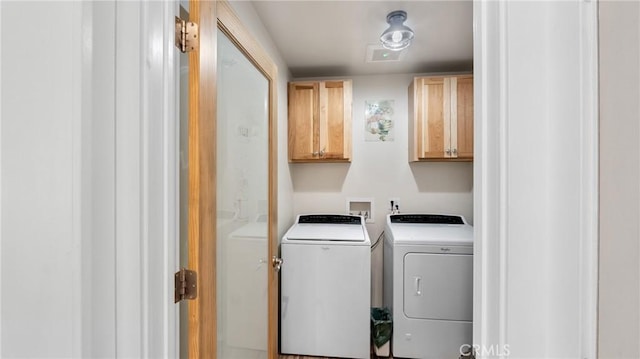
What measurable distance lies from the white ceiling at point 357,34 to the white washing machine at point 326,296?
1.51m

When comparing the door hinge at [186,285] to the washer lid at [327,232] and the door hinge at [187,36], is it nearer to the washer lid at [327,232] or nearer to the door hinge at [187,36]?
the door hinge at [187,36]

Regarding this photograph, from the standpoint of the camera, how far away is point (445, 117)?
2.52 metres

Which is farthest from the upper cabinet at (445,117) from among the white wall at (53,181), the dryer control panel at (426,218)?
the white wall at (53,181)

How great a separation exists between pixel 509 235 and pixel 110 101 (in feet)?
2.66

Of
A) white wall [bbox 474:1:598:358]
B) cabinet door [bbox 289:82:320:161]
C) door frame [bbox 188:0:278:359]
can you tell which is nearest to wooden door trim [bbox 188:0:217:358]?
door frame [bbox 188:0:278:359]

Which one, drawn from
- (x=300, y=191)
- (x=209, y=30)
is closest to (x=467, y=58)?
(x=300, y=191)

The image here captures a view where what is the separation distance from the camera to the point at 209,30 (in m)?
0.92

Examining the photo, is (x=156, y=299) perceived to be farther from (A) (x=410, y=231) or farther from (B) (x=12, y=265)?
(A) (x=410, y=231)

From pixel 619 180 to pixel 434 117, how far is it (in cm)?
227

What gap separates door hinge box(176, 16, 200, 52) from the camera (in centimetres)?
83

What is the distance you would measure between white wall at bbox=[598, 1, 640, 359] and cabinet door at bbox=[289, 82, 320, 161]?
230 cm

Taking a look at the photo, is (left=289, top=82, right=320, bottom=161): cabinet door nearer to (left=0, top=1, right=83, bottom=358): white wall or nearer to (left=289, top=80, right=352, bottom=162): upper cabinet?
(left=289, top=80, right=352, bottom=162): upper cabinet

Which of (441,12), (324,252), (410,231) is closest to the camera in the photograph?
(441,12)

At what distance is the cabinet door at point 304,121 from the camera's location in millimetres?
2678
